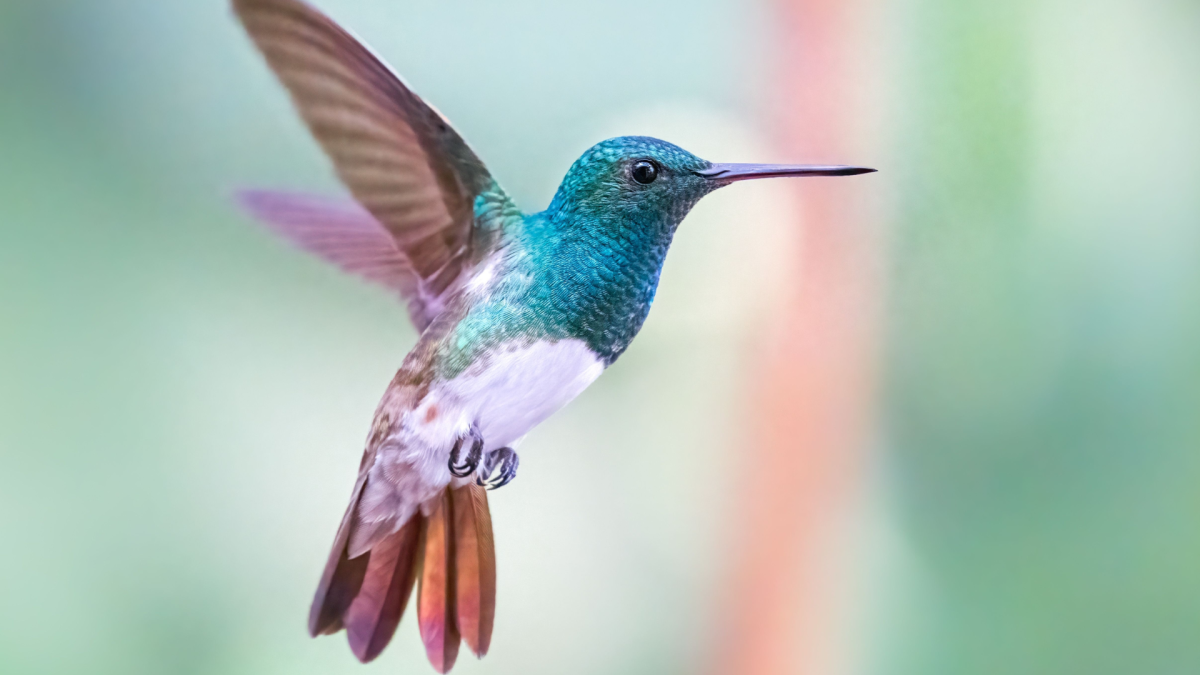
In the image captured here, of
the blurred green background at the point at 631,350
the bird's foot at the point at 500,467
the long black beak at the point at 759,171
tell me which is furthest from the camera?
the blurred green background at the point at 631,350

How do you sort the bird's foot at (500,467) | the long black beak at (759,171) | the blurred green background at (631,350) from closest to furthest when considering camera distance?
the long black beak at (759,171) → the bird's foot at (500,467) → the blurred green background at (631,350)

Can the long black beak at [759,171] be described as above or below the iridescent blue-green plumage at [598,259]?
above

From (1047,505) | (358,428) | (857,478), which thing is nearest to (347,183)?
(358,428)

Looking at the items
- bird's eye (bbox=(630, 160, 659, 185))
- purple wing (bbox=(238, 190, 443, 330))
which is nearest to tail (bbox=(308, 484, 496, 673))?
purple wing (bbox=(238, 190, 443, 330))

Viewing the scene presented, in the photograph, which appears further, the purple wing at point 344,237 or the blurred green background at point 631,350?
the blurred green background at point 631,350

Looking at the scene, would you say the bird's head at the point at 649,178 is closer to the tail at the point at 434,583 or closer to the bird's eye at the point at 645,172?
the bird's eye at the point at 645,172

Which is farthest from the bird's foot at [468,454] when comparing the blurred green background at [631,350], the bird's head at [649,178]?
the blurred green background at [631,350]

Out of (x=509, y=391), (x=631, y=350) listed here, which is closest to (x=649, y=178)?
(x=509, y=391)
